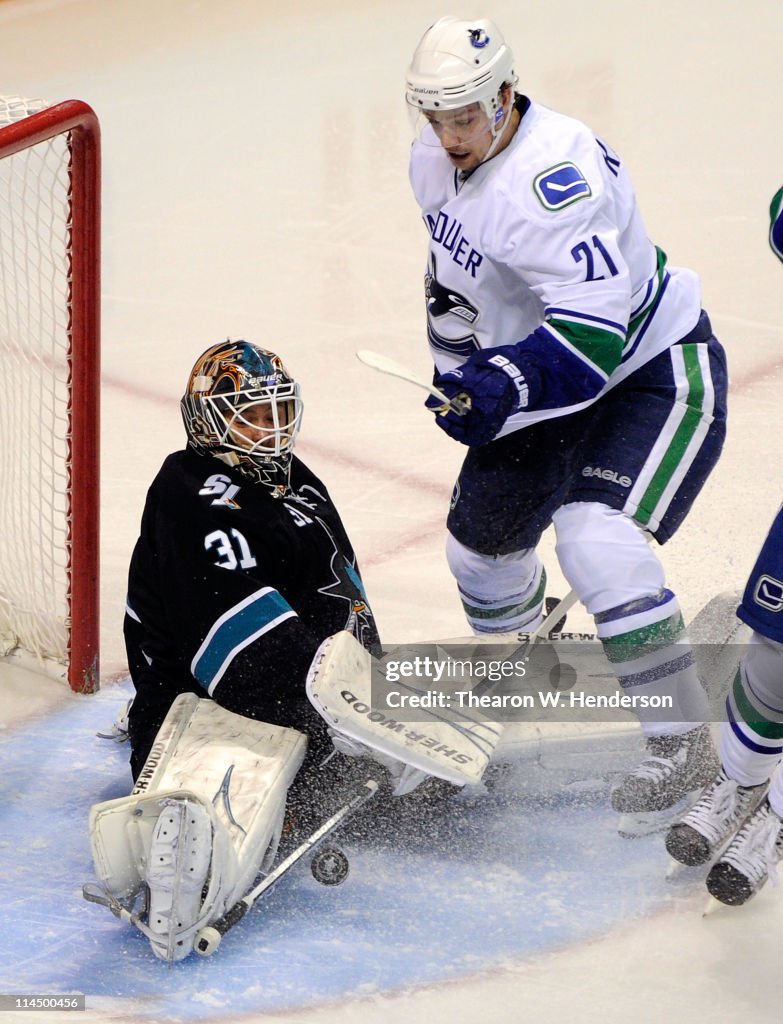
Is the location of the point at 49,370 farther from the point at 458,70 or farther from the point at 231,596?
the point at 458,70

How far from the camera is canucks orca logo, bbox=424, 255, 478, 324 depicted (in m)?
2.53

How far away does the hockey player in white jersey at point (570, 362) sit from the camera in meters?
Result: 2.29

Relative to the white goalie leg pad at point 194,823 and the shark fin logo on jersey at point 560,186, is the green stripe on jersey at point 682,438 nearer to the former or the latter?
the shark fin logo on jersey at point 560,186

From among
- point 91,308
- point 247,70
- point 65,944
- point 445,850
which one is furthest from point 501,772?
point 247,70

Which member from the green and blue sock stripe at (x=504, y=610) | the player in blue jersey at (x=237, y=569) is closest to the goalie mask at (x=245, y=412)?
the player in blue jersey at (x=237, y=569)

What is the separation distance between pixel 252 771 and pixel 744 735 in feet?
2.53

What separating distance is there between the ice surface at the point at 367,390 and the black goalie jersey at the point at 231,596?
0.30 metres

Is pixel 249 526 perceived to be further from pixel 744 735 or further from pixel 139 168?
pixel 139 168

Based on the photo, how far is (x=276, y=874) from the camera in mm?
2203

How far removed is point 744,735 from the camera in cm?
232

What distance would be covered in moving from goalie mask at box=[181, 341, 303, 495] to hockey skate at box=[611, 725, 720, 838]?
0.77 meters

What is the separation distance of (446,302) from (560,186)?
34 cm

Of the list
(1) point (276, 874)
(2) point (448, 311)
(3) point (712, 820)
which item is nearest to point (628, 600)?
(3) point (712, 820)

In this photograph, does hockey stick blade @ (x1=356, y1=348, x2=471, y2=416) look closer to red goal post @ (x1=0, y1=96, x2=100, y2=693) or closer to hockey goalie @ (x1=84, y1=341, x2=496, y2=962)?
hockey goalie @ (x1=84, y1=341, x2=496, y2=962)
